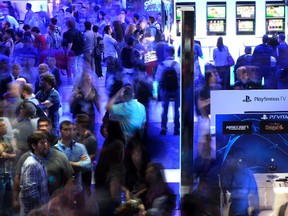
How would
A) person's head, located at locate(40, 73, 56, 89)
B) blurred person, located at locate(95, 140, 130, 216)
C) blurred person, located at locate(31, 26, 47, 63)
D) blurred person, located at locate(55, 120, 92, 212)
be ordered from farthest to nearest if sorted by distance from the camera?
1. blurred person, located at locate(31, 26, 47, 63)
2. person's head, located at locate(40, 73, 56, 89)
3. blurred person, located at locate(55, 120, 92, 212)
4. blurred person, located at locate(95, 140, 130, 216)

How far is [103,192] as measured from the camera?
637cm

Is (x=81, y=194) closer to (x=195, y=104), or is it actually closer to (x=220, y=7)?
(x=195, y=104)

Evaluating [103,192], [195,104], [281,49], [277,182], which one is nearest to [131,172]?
[103,192]

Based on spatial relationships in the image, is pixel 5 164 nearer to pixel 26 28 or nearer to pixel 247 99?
pixel 26 28

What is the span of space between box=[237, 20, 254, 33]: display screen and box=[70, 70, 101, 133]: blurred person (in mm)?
1334

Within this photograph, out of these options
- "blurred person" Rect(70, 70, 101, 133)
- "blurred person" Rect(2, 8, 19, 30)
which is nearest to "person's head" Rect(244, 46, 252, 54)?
"blurred person" Rect(70, 70, 101, 133)

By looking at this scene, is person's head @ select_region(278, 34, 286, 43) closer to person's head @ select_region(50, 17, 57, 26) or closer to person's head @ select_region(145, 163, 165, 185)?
person's head @ select_region(145, 163, 165, 185)

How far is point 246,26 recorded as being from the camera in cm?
693

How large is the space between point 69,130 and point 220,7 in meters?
1.65

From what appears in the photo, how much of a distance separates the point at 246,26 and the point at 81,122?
5.32ft

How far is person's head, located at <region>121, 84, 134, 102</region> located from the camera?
22.7 ft

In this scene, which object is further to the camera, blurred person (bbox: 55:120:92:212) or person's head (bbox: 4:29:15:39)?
person's head (bbox: 4:29:15:39)

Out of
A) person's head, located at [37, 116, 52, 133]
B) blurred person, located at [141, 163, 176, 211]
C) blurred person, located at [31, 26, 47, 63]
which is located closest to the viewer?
blurred person, located at [141, 163, 176, 211]

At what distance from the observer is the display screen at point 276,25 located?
6859 mm
